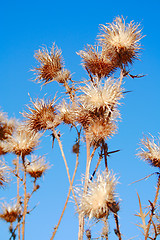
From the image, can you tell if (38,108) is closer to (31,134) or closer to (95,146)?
(31,134)

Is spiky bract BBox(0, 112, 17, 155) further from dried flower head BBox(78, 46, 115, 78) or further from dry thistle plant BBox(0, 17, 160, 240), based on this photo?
dried flower head BBox(78, 46, 115, 78)

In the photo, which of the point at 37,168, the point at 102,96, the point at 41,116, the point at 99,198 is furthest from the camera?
the point at 37,168

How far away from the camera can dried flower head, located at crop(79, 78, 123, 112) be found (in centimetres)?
306

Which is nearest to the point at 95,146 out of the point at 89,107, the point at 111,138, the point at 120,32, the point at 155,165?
the point at 111,138

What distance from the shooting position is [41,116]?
372 cm

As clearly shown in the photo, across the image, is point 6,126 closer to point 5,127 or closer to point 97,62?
point 5,127

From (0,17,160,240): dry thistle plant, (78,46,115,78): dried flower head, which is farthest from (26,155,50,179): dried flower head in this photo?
(78,46,115,78): dried flower head

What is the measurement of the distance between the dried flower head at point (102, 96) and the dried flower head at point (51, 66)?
0.92 metres

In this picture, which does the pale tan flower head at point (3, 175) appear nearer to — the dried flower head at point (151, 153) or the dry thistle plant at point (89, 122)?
the dry thistle plant at point (89, 122)

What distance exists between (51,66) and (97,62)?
2.10ft

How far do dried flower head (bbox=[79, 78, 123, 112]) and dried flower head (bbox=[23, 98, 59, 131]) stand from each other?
621 mm

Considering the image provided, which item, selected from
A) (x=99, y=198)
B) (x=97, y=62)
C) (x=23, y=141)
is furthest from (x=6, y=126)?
(x=99, y=198)

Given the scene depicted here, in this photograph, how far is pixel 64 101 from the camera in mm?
3971

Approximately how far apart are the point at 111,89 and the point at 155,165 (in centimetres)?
79
